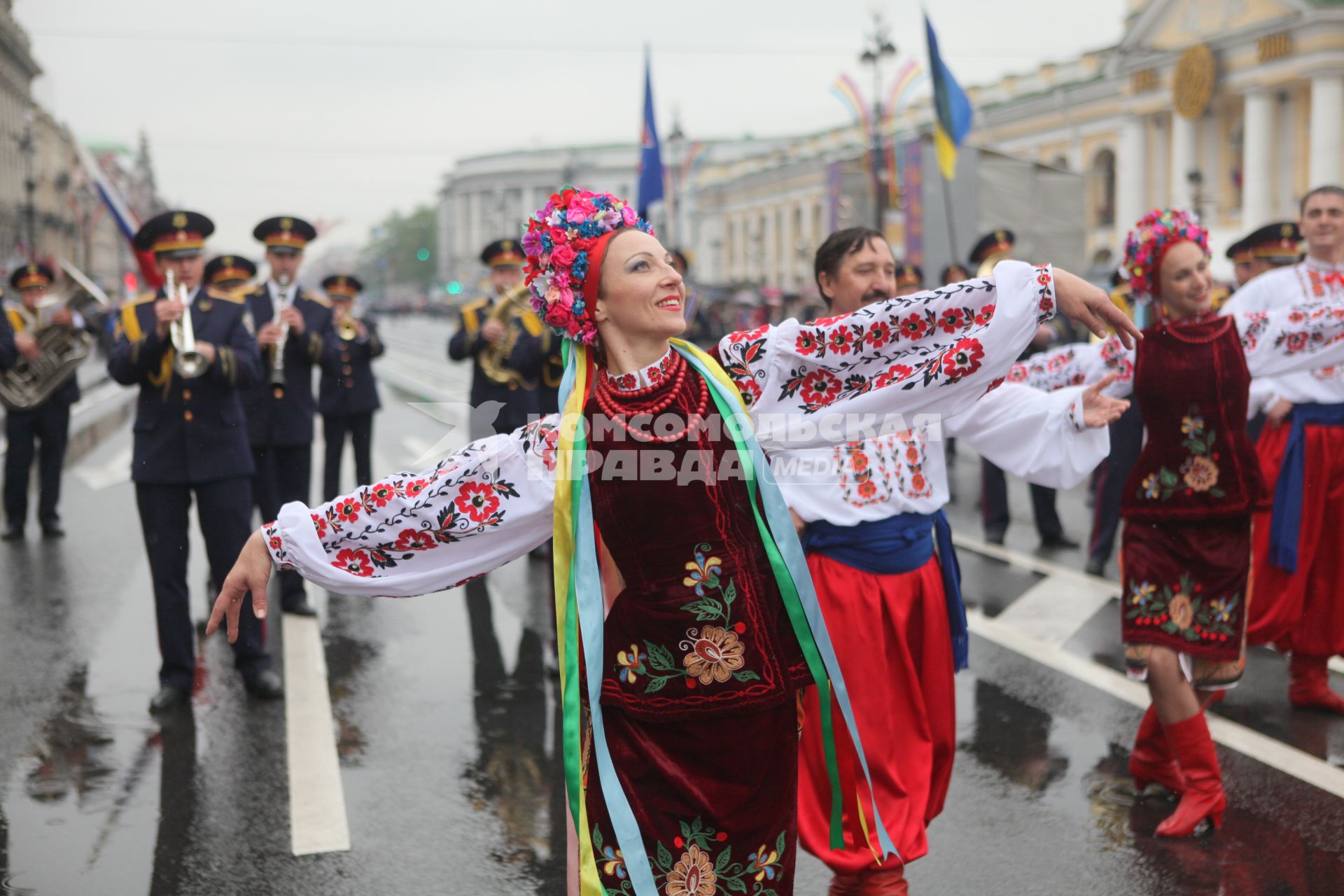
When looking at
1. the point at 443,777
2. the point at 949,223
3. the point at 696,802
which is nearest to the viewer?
the point at 696,802

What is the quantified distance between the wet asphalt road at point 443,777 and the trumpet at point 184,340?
1512mm

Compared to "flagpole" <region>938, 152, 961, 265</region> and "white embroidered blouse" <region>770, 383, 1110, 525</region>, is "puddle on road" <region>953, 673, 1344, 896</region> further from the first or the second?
"flagpole" <region>938, 152, 961, 265</region>

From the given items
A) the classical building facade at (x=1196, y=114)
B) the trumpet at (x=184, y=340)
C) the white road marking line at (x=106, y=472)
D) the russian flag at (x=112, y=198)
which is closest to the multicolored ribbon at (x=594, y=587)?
the trumpet at (x=184, y=340)

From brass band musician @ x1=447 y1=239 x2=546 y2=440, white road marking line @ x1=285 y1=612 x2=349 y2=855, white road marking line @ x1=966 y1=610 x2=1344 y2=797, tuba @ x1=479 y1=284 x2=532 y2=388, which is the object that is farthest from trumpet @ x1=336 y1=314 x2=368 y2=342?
white road marking line @ x1=966 y1=610 x2=1344 y2=797

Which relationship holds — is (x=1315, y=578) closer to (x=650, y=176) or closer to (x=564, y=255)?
(x=564, y=255)

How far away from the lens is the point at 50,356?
10.8 meters

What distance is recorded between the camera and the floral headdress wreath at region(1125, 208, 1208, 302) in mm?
4457

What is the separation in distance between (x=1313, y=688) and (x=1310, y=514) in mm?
734

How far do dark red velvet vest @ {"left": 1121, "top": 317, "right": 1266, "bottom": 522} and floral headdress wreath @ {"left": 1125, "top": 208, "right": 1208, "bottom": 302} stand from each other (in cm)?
18

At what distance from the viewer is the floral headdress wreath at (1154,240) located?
4457mm

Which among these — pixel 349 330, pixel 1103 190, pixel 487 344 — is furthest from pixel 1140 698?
pixel 1103 190

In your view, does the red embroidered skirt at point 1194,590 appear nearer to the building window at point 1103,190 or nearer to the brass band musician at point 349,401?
the brass band musician at point 349,401

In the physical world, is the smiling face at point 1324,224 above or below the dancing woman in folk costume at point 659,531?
above

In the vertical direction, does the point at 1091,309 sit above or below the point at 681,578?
above
